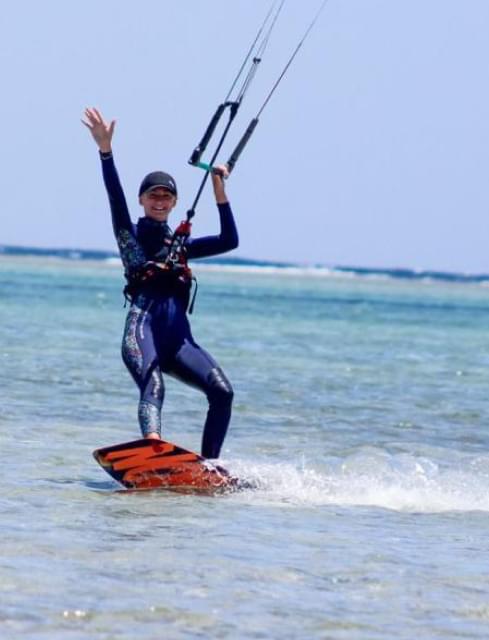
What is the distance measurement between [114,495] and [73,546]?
1.95 meters

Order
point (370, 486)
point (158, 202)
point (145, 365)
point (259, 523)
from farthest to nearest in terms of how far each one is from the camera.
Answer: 1. point (370, 486)
2. point (158, 202)
3. point (145, 365)
4. point (259, 523)

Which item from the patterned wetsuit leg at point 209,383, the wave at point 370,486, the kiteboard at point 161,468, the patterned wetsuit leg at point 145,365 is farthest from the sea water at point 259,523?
the patterned wetsuit leg at point 145,365

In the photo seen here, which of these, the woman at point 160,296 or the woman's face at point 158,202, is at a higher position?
the woman's face at point 158,202

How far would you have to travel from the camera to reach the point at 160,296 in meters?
10.7

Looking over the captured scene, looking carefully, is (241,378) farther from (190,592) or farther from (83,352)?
(190,592)

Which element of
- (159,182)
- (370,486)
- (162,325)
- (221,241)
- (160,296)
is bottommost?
(370,486)

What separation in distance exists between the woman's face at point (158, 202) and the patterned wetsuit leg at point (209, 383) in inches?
31.0

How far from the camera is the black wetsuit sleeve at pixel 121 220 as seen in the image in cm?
1043

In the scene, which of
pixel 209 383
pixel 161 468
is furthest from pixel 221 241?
pixel 161 468

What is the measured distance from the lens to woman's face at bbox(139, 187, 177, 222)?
10.6 meters

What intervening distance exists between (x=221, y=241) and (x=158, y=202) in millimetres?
461

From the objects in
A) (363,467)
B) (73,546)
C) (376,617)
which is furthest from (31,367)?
(376,617)

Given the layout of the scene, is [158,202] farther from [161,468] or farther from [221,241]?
[161,468]

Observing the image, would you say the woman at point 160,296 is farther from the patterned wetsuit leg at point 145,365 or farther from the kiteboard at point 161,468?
the kiteboard at point 161,468
